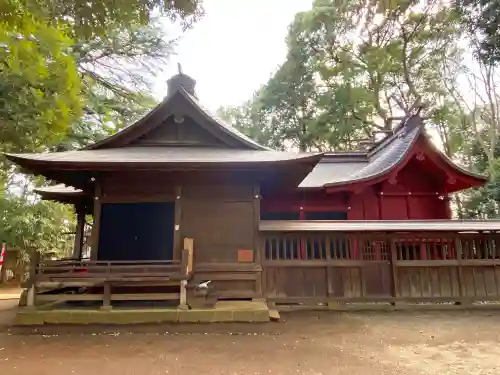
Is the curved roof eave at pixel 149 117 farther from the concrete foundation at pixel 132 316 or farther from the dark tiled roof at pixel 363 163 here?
the concrete foundation at pixel 132 316

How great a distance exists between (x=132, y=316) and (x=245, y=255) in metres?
2.81

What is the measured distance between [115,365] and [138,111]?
13.3 m

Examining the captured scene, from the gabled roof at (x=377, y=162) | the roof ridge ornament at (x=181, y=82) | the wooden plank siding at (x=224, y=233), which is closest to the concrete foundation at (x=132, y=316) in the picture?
the wooden plank siding at (x=224, y=233)

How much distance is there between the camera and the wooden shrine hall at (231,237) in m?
7.85

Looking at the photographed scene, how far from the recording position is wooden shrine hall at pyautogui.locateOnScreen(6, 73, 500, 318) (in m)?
7.85

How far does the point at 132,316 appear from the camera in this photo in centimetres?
709

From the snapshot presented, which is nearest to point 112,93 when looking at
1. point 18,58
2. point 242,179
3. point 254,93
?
point 18,58

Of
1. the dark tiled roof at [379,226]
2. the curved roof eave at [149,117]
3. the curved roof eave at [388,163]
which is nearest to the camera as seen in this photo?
the dark tiled roof at [379,226]

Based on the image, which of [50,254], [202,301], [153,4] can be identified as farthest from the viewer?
[50,254]

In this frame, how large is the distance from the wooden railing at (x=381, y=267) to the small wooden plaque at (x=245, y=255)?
37 cm

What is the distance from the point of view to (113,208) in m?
10.3

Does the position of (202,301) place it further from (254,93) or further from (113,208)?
(254,93)

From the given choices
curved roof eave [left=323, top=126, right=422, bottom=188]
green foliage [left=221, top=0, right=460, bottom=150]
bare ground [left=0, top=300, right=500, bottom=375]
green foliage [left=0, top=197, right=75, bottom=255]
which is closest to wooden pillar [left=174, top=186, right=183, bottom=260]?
bare ground [left=0, top=300, right=500, bottom=375]

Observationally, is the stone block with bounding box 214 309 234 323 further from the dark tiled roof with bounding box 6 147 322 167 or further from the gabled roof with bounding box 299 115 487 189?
the gabled roof with bounding box 299 115 487 189
